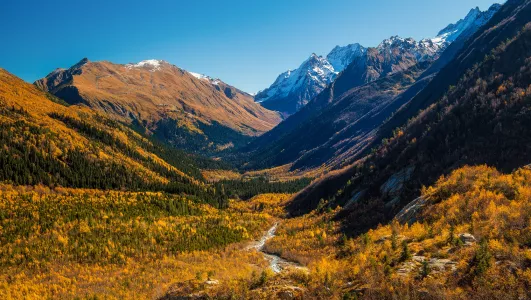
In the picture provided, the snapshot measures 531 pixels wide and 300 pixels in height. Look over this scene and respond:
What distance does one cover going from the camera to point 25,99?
465 feet

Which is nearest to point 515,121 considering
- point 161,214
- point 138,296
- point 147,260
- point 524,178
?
point 524,178

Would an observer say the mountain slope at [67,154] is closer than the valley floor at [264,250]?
No

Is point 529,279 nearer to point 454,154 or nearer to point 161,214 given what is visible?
point 454,154

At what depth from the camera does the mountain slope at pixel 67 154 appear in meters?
85.6

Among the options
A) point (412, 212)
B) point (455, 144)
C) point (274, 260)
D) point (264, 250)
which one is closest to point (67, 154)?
point (264, 250)

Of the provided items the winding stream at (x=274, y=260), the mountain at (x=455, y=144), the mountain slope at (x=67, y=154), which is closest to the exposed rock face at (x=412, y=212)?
the mountain at (x=455, y=144)

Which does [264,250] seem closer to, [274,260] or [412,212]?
[274,260]

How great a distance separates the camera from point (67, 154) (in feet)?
333

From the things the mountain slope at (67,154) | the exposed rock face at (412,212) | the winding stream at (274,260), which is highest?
the mountain slope at (67,154)

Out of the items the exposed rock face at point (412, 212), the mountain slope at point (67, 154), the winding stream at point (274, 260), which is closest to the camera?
the exposed rock face at point (412, 212)

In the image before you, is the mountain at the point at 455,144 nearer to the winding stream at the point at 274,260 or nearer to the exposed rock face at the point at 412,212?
the exposed rock face at the point at 412,212

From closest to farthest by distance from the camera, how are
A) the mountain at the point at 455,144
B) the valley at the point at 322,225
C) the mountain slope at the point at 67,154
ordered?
the valley at the point at 322,225 < the mountain at the point at 455,144 < the mountain slope at the point at 67,154

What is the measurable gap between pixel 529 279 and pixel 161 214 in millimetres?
74372

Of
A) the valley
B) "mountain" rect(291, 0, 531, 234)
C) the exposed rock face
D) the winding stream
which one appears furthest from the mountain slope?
the exposed rock face
